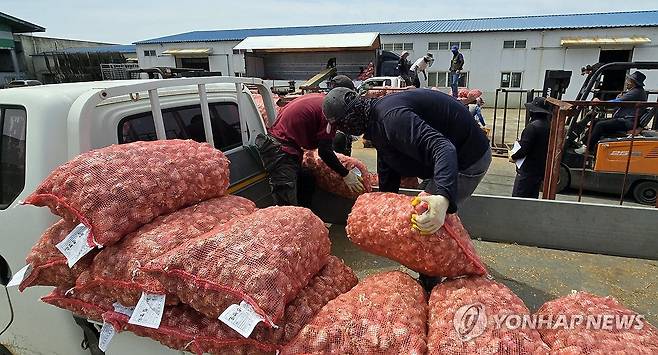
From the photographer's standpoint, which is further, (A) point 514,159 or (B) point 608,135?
(B) point 608,135

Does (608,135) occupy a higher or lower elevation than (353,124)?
A: lower

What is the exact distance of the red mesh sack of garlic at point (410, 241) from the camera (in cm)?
188

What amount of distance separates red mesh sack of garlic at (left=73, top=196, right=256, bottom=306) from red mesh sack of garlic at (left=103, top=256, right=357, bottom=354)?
8 cm

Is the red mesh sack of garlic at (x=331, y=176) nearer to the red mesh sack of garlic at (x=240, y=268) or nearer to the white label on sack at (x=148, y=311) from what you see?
the red mesh sack of garlic at (x=240, y=268)

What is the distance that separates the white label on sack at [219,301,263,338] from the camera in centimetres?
137

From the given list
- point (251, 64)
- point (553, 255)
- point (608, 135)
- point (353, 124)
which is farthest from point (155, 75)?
point (251, 64)

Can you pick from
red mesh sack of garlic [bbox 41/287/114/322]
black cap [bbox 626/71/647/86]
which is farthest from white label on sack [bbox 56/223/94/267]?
black cap [bbox 626/71/647/86]

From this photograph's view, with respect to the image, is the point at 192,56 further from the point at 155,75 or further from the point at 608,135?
the point at 608,135

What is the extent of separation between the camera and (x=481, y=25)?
25.5 metres

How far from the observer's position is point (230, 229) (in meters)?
1.71

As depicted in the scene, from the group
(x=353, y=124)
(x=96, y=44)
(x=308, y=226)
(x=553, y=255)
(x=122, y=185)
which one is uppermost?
(x=96, y=44)

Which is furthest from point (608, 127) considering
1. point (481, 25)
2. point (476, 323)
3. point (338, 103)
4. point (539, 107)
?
point (481, 25)

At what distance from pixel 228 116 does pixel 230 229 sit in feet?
5.93

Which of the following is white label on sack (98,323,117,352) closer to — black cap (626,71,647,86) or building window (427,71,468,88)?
black cap (626,71,647,86)
